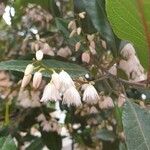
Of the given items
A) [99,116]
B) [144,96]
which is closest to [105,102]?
[144,96]

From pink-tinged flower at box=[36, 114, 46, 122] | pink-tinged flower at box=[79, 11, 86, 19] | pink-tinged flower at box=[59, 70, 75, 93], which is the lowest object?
pink-tinged flower at box=[36, 114, 46, 122]

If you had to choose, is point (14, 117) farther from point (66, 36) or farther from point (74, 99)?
point (74, 99)

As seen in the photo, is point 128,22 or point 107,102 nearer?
point 128,22

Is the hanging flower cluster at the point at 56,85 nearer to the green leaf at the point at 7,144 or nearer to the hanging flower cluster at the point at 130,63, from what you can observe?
the green leaf at the point at 7,144

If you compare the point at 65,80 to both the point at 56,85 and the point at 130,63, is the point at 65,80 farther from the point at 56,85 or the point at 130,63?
the point at 130,63

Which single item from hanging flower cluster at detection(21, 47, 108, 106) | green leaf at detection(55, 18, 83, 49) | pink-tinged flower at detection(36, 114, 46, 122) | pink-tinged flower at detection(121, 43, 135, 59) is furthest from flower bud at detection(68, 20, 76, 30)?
pink-tinged flower at detection(36, 114, 46, 122)

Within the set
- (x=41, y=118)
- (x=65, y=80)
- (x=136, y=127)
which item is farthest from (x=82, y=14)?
(x=41, y=118)

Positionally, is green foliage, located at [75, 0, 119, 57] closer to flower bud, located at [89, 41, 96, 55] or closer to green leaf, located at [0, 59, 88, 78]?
flower bud, located at [89, 41, 96, 55]
